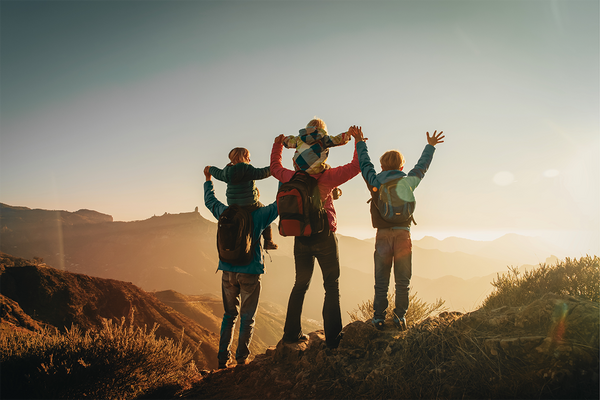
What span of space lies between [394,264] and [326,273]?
2.79 feet

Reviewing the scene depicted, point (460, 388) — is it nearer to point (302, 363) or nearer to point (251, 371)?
point (302, 363)

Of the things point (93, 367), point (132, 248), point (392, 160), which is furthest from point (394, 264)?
point (132, 248)

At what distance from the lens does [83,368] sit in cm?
267

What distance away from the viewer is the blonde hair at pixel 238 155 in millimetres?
3361

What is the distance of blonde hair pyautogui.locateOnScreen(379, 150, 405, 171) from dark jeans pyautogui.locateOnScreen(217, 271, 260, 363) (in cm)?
200

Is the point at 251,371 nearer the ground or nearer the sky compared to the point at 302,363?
nearer the ground

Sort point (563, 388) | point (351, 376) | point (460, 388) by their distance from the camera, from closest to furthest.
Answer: point (563, 388), point (460, 388), point (351, 376)

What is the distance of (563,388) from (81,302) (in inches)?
804

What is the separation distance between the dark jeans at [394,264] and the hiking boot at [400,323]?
0.16 feet

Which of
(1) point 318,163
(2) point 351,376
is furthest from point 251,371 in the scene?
(1) point 318,163

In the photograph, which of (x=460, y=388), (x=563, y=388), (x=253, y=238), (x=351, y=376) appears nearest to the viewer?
(x=563, y=388)

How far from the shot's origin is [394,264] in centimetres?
303

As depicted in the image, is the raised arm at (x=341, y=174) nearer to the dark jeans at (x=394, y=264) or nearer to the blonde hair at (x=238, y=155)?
the dark jeans at (x=394, y=264)

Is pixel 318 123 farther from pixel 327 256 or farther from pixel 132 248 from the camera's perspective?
pixel 132 248
